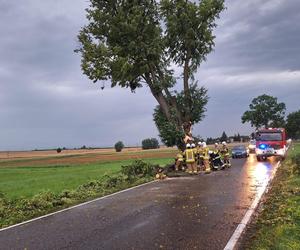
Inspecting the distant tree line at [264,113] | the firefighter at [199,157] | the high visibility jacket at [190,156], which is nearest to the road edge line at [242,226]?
the high visibility jacket at [190,156]

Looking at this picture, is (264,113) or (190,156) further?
(264,113)

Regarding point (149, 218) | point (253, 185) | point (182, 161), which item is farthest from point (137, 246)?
point (182, 161)

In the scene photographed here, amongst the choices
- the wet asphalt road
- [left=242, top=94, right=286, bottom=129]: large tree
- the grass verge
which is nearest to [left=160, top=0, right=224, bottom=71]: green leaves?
the grass verge

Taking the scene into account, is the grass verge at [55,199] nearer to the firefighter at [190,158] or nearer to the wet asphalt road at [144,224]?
the wet asphalt road at [144,224]

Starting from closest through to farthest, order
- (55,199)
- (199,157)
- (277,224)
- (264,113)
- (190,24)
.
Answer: (277,224) → (55,199) → (199,157) → (190,24) → (264,113)

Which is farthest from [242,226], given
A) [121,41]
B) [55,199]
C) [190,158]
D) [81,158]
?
[81,158]

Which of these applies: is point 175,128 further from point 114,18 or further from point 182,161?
point 114,18

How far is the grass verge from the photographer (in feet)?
47.0

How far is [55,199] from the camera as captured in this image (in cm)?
1692

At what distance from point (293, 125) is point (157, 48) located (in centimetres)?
13571

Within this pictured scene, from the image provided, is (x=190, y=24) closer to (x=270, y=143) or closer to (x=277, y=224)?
(x=270, y=143)

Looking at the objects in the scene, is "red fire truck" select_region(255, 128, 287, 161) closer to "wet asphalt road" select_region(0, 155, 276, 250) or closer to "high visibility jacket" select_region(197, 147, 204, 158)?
"high visibility jacket" select_region(197, 147, 204, 158)

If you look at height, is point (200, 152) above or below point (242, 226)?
above

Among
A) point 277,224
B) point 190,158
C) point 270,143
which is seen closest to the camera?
point 277,224
